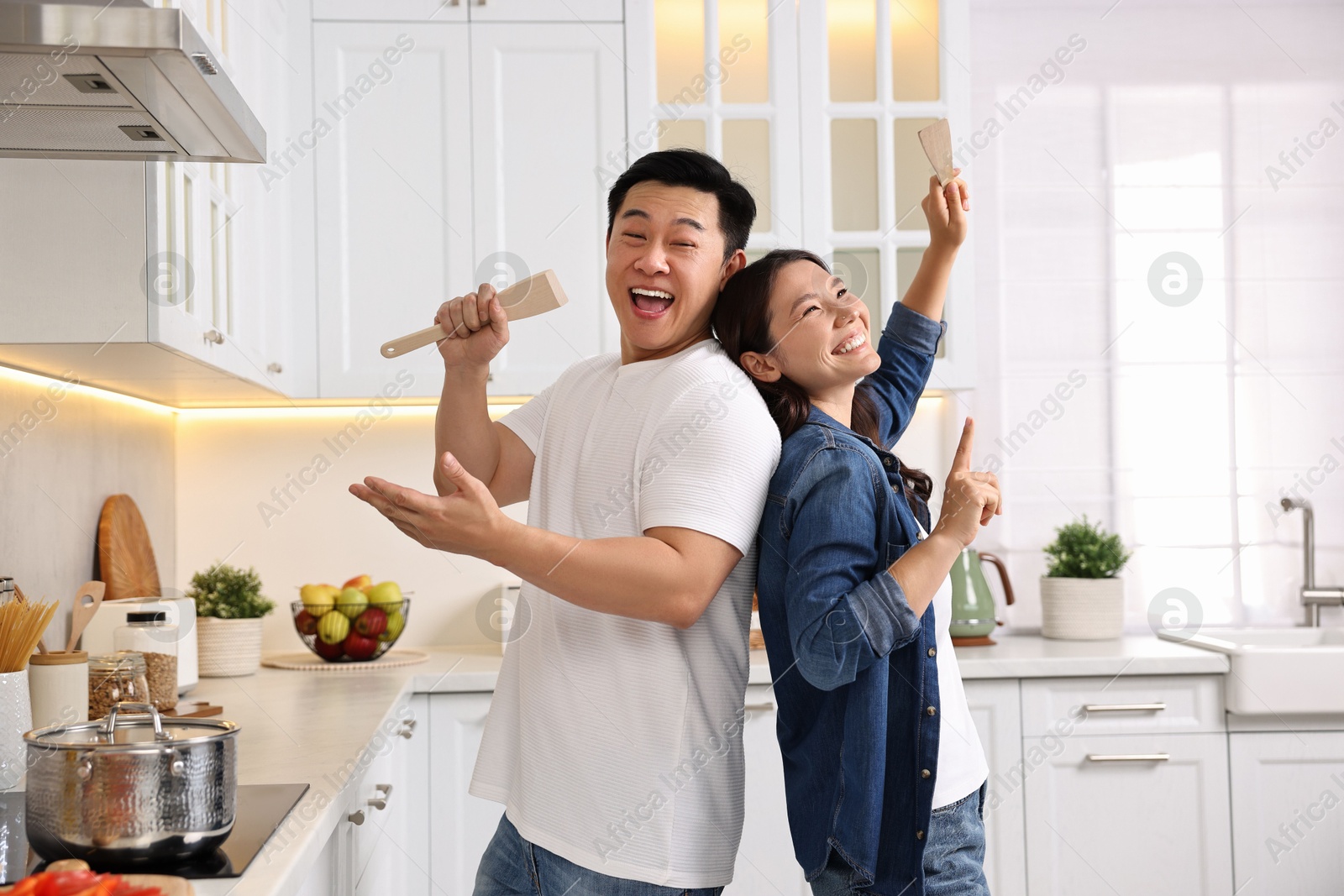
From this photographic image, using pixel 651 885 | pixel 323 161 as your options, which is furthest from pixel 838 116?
pixel 651 885

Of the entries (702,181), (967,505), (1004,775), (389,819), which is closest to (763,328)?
(702,181)

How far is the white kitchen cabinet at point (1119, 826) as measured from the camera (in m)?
2.34

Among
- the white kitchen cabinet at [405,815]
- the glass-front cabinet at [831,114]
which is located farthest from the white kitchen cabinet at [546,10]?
the white kitchen cabinet at [405,815]

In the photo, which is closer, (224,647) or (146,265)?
(146,265)

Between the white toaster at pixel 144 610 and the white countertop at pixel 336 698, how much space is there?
97 mm

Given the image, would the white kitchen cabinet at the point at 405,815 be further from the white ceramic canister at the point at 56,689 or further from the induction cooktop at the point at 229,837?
the induction cooktop at the point at 229,837

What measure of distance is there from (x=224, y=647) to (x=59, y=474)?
54 cm

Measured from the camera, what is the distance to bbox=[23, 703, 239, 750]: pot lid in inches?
38.4

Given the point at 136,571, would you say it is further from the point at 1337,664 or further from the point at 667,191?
the point at 1337,664

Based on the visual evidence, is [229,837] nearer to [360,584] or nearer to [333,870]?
[333,870]

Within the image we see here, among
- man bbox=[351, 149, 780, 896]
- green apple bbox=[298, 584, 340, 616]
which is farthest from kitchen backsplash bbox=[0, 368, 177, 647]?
man bbox=[351, 149, 780, 896]

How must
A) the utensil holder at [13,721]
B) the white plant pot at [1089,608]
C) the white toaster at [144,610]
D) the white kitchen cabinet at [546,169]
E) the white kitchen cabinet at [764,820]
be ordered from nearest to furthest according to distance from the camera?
the utensil holder at [13,721] → the white toaster at [144,610] → the white kitchen cabinet at [764,820] → the white kitchen cabinet at [546,169] → the white plant pot at [1089,608]

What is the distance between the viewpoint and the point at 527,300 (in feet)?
4.03

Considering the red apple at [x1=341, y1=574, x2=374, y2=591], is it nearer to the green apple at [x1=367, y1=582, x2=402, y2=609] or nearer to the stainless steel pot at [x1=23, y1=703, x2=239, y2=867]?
the green apple at [x1=367, y1=582, x2=402, y2=609]
